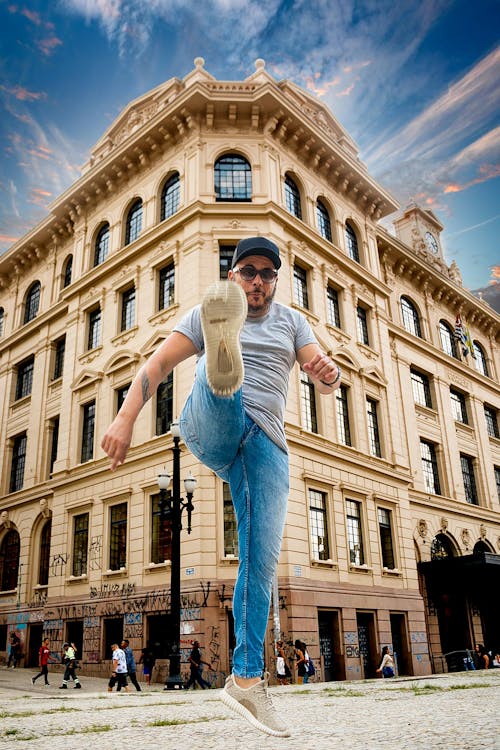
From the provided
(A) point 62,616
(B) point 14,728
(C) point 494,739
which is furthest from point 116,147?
(C) point 494,739

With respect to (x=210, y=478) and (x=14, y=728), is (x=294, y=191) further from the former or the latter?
(x=14, y=728)

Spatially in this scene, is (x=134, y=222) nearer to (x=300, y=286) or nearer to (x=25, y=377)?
(x=300, y=286)

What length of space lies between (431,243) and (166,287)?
19321mm

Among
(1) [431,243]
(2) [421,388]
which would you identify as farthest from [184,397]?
(1) [431,243]

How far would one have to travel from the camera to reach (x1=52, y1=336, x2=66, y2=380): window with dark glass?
29.0 meters

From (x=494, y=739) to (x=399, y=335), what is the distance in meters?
27.2

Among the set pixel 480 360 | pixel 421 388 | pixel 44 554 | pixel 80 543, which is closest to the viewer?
pixel 80 543

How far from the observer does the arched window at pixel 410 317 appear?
31.8 metres

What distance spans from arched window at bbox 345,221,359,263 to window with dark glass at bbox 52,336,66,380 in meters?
13.5

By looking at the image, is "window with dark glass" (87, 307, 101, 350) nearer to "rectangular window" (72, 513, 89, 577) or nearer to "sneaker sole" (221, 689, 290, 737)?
"rectangular window" (72, 513, 89, 577)

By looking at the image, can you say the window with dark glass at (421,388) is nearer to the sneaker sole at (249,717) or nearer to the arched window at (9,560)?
the arched window at (9,560)

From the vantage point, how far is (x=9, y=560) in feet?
92.3

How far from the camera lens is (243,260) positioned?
351 cm

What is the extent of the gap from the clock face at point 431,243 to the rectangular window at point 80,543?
2408cm
